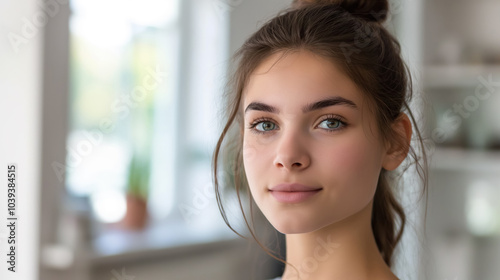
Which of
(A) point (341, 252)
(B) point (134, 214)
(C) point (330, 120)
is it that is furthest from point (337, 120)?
(B) point (134, 214)

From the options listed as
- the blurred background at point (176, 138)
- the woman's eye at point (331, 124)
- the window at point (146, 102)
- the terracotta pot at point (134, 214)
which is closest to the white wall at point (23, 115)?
the blurred background at point (176, 138)

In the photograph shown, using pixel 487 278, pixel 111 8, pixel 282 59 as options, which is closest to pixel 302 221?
pixel 282 59

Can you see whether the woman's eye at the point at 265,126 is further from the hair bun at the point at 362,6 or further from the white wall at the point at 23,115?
the white wall at the point at 23,115

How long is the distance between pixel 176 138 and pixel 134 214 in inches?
16.8

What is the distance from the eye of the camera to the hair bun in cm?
91

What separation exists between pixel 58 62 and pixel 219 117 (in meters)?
1.08

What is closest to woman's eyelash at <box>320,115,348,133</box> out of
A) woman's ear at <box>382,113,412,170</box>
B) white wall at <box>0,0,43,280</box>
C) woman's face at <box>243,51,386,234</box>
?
woman's face at <box>243,51,386,234</box>

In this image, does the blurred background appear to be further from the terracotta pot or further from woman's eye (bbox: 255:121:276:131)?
woman's eye (bbox: 255:121:276:131)

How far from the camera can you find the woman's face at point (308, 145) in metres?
0.76

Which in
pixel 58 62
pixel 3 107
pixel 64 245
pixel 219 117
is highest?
pixel 58 62

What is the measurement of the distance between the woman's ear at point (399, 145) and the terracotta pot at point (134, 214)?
1722 millimetres

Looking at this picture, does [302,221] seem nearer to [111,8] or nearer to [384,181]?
[384,181]

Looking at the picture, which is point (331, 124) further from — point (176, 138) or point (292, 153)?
point (176, 138)

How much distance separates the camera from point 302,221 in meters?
0.76
